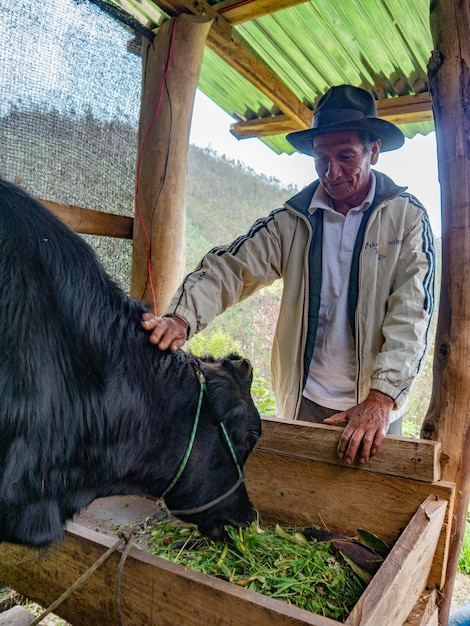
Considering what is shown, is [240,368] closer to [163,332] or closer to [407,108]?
[163,332]

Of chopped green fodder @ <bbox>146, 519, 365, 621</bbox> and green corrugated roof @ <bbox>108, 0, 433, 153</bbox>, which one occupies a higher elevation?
green corrugated roof @ <bbox>108, 0, 433, 153</bbox>

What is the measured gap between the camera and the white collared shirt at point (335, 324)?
277 centimetres

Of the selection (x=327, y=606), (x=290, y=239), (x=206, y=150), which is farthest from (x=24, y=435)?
(x=206, y=150)

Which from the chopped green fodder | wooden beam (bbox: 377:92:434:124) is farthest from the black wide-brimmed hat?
the chopped green fodder

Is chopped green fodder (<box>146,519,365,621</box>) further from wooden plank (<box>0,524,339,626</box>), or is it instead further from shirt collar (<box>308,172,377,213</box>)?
shirt collar (<box>308,172,377,213</box>)

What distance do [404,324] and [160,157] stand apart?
1.93m

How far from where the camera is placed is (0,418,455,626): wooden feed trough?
47.9 inches

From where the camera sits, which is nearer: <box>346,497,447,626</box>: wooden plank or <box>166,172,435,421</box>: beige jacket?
<box>346,497,447,626</box>: wooden plank

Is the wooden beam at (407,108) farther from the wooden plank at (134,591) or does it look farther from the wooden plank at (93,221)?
the wooden plank at (134,591)

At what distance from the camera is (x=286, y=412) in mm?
2936

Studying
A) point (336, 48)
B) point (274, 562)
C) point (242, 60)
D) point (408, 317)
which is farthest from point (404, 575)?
point (336, 48)

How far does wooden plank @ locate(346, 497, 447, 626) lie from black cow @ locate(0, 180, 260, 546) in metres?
0.69

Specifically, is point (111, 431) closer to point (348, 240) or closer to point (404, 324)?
point (404, 324)

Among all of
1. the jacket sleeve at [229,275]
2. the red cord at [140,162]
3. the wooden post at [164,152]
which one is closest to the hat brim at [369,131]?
the jacket sleeve at [229,275]
